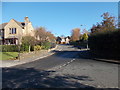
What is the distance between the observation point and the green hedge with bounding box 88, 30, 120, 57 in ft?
56.8

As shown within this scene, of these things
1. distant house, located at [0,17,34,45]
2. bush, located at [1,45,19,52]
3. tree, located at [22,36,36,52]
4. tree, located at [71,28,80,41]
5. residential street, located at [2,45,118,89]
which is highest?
tree, located at [71,28,80,41]

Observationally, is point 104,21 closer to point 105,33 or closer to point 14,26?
point 105,33

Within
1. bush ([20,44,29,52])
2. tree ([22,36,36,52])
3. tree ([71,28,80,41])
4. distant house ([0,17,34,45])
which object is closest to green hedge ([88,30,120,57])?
tree ([22,36,36,52])

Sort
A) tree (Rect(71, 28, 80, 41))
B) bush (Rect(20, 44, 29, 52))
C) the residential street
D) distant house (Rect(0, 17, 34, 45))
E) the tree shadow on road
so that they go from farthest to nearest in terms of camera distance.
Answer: tree (Rect(71, 28, 80, 41)) < distant house (Rect(0, 17, 34, 45)) < bush (Rect(20, 44, 29, 52)) < the residential street < the tree shadow on road

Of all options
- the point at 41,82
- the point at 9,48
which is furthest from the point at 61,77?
the point at 9,48

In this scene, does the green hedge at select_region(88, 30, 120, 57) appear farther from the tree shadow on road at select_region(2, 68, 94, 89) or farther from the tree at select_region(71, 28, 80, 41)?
the tree at select_region(71, 28, 80, 41)

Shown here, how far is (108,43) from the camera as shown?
19109 mm

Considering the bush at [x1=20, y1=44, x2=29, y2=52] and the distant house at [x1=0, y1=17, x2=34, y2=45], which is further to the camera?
the distant house at [x1=0, y1=17, x2=34, y2=45]

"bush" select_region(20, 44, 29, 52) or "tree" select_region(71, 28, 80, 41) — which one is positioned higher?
"tree" select_region(71, 28, 80, 41)

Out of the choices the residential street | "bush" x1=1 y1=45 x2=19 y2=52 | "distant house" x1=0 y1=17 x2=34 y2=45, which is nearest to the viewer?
the residential street

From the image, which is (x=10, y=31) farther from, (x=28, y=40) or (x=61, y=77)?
(x=61, y=77)

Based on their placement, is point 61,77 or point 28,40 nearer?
point 61,77

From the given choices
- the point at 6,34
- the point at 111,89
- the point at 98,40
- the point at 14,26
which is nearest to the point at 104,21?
the point at 98,40

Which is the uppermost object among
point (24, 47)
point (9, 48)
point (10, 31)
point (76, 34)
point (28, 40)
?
point (76, 34)
